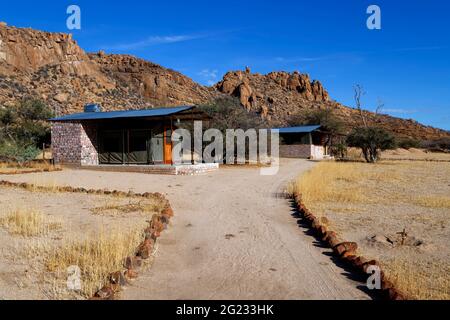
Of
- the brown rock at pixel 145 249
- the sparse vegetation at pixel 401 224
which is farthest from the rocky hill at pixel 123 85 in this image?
the brown rock at pixel 145 249

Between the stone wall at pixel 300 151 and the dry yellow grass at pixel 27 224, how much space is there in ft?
104

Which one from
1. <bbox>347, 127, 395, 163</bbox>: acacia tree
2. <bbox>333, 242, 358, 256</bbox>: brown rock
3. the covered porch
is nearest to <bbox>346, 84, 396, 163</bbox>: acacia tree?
<bbox>347, 127, 395, 163</bbox>: acacia tree

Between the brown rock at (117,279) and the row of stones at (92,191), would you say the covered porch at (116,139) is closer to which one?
the row of stones at (92,191)

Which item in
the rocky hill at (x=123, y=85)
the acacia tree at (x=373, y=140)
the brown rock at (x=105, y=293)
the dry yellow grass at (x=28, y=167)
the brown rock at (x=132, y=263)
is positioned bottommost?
the brown rock at (x=105, y=293)

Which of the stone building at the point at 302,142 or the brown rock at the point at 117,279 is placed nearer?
the brown rock at the point at 117,279

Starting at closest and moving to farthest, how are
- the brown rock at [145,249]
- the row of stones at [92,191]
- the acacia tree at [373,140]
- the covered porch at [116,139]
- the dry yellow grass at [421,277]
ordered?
the dry yellow grass at [421,277], the brown rock at [145,249], the row of stones at [92,191], the covered porch at [116,139], the acacia tree at [373,140]

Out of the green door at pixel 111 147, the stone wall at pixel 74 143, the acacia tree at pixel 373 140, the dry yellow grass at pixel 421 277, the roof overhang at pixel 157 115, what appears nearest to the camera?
the dry yellow grass at pixel 421 277

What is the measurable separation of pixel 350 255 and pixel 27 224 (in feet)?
17.8

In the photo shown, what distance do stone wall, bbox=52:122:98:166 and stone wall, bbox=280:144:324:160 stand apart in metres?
22.0

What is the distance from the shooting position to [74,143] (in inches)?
809

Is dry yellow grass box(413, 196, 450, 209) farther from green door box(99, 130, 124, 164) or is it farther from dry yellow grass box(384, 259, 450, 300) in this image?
green door box(99, 130, 124, 164)

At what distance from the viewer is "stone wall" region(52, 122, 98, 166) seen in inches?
802

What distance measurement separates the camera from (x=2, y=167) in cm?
1989

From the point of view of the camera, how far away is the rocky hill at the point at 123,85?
151 feet
